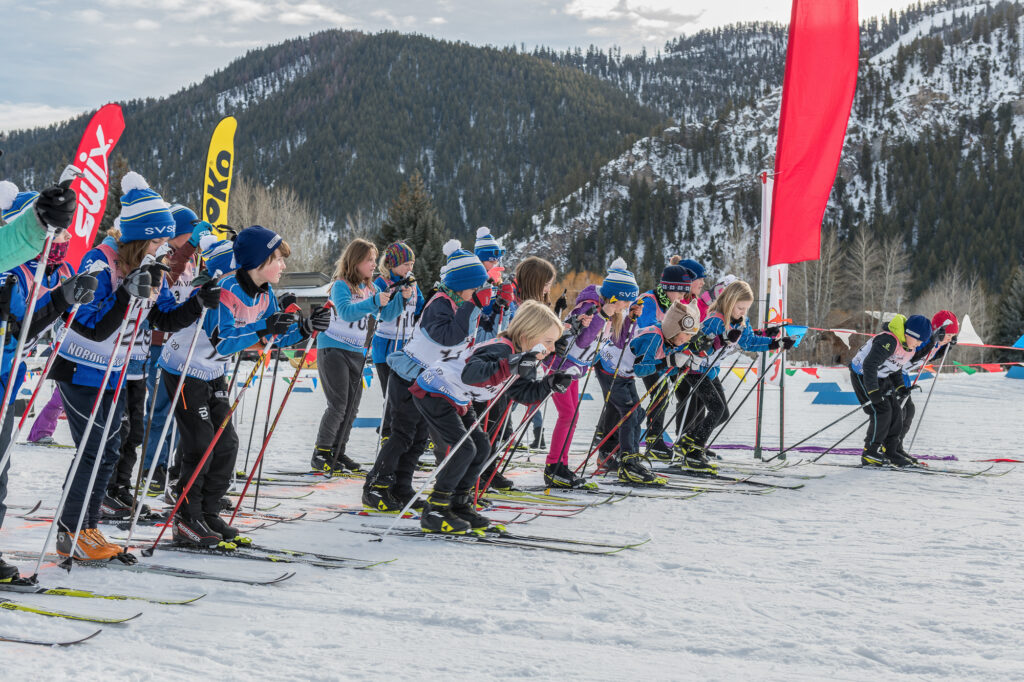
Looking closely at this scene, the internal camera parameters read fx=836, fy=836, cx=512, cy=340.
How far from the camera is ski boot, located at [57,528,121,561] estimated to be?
3627 mm

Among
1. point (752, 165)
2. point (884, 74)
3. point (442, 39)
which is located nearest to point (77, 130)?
point (442, 39)

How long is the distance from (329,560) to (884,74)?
5525 inches

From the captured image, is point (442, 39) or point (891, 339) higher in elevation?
point (442, 39)

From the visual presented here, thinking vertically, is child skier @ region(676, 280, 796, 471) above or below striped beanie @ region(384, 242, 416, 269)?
below

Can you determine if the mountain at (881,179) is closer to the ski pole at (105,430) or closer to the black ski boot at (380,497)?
the black ski boot at (380,497)

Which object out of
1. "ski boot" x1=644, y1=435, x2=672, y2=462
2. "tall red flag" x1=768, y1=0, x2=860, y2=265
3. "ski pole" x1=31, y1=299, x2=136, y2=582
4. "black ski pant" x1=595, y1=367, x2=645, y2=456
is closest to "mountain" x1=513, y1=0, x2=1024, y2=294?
"tall red flag" x1=768, y1=0, x2=860, y2=265

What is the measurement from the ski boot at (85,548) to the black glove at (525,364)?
1995mm

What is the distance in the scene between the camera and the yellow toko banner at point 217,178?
1364 centimetres

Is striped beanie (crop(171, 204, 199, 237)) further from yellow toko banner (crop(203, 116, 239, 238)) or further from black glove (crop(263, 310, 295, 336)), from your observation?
yellow toko banner (crop(203, 116, 239, 238))

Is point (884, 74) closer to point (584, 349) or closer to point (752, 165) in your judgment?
point (752, 165)

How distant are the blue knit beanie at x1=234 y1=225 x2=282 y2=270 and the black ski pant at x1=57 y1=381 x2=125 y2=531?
853mm

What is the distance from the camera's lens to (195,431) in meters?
3.94

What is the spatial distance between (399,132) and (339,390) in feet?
509

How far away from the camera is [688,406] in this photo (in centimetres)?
746
